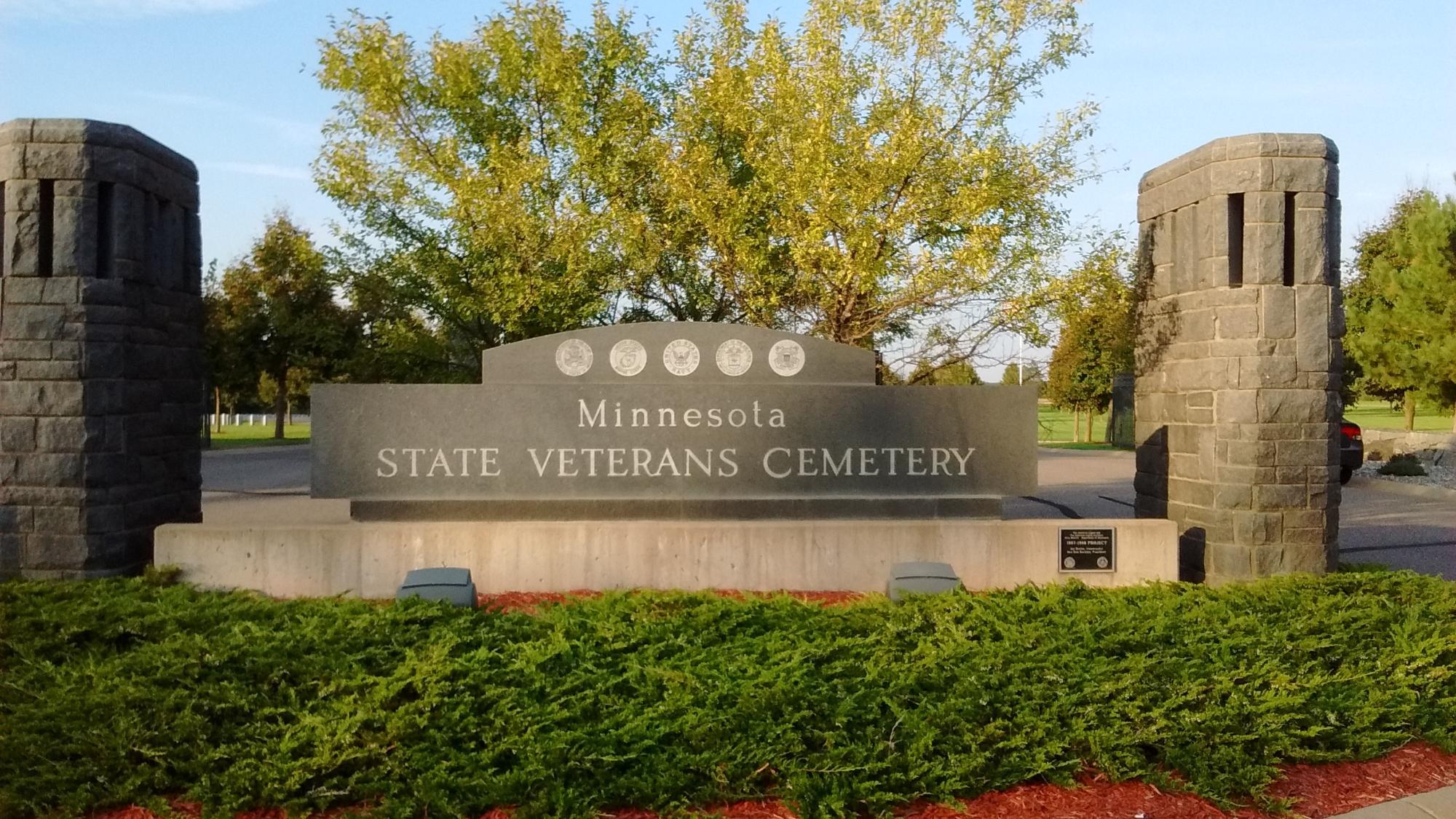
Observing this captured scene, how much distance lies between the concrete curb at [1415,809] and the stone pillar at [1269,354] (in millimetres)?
3050

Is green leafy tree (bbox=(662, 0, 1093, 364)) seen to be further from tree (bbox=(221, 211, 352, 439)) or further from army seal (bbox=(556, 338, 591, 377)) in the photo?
tree (bbox=(221, 211, 352, 439))

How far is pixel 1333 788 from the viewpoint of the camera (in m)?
4.41

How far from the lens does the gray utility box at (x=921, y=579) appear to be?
6.32m

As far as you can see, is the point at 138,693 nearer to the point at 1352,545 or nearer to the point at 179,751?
the point at 179,751

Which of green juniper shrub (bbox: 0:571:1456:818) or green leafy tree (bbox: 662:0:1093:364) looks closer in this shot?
green juniper shrub (bbox: 0:571:1456:818)

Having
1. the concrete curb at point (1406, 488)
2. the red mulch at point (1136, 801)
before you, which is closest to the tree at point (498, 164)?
the red mulch at point (1136, 801)

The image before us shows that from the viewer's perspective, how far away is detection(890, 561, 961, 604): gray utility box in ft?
20.7

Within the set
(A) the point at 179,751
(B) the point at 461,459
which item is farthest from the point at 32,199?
(A) the point at 179,751

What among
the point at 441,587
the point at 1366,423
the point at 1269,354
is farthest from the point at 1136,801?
the point at 1366,423

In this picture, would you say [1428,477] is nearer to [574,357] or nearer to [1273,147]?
[1273,147]

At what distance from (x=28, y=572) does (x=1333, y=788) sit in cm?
793

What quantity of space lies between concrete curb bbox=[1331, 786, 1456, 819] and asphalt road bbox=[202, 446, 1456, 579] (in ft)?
17.2

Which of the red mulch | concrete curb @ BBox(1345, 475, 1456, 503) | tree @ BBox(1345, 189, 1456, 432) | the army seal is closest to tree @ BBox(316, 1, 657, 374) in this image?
the army seal

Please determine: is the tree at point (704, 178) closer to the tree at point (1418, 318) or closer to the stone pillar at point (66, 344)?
the stone pillar at point (66, 344)
